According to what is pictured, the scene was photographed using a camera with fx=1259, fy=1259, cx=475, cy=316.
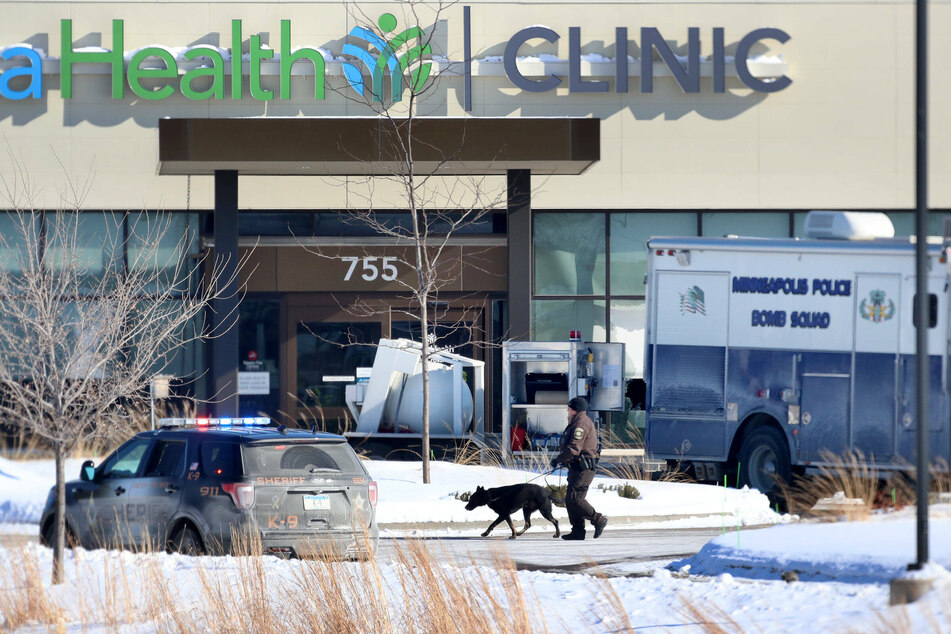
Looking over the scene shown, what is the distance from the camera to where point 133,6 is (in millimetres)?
26188

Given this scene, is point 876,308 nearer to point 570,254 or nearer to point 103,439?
point 570,254

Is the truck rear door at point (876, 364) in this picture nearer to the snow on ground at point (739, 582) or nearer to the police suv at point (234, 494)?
the snow on ground at point (739, 582)

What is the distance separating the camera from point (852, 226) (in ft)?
52.7

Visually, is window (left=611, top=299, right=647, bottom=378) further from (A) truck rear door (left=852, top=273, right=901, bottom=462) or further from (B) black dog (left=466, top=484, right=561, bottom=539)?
(B) black dog (left=466, top=484, right=561, bottom=539)

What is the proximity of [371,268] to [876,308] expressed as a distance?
12.3 metres

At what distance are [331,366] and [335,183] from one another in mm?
3820

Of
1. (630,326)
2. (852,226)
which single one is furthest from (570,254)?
(852,226)

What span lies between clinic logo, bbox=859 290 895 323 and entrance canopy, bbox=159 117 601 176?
766 centimetres

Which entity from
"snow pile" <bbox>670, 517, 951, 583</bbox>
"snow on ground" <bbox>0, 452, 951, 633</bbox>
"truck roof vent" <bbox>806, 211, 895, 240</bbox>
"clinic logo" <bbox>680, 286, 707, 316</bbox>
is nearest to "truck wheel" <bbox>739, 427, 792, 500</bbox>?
"clinic logo" <bbox>680, 286, 707, 316</bbox>

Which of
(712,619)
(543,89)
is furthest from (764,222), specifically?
(712,619)

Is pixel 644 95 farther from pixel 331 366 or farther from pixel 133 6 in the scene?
pixel 133 6

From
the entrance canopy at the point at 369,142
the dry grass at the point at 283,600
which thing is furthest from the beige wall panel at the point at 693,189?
the dry grass at the point at 283,600

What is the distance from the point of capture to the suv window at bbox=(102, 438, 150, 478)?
1296 centimetres

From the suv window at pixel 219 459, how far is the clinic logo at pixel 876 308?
27.4ft
